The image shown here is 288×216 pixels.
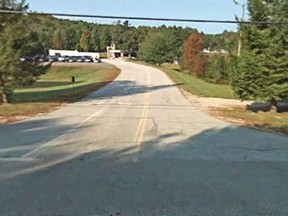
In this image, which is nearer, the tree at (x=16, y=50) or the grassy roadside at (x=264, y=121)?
the grassy roadside at (x=264, y=121)

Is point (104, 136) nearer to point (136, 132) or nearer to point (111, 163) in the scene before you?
point (136, 132)

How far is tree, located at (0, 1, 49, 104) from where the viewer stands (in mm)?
20422

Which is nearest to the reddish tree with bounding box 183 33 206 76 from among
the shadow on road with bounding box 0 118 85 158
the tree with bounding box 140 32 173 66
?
the tree with bounding box 140 32 173 66

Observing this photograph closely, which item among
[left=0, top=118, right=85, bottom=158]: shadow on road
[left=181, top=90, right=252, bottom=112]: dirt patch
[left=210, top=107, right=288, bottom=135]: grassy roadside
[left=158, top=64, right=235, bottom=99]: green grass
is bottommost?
[left=158, top=64, right=235, bottom=99]: green grass

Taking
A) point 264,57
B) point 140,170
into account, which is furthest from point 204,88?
point 140,170

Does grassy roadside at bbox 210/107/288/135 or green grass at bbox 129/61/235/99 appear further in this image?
green grass at bbox 129/61/235/99

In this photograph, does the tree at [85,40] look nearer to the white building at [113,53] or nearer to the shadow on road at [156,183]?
the white building at [113,53]

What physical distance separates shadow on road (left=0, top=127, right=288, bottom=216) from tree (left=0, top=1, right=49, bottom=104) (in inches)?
473

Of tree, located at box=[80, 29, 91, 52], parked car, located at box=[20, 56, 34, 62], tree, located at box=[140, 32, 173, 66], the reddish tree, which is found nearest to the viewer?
parked car, located at box=[20, 56, 34, 62]

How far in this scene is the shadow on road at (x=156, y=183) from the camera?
5.48 metres

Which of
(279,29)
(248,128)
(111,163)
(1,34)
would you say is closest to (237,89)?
(279,29)

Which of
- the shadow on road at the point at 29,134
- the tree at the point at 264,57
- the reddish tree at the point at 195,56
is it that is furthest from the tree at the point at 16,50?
the reddish tree at the point at 195,56

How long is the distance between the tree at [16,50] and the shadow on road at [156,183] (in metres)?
12.0

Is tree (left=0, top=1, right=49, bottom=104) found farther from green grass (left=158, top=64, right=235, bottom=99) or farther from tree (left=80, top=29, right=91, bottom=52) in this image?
tree (left=80, top=29, right=91, bottom=52)
